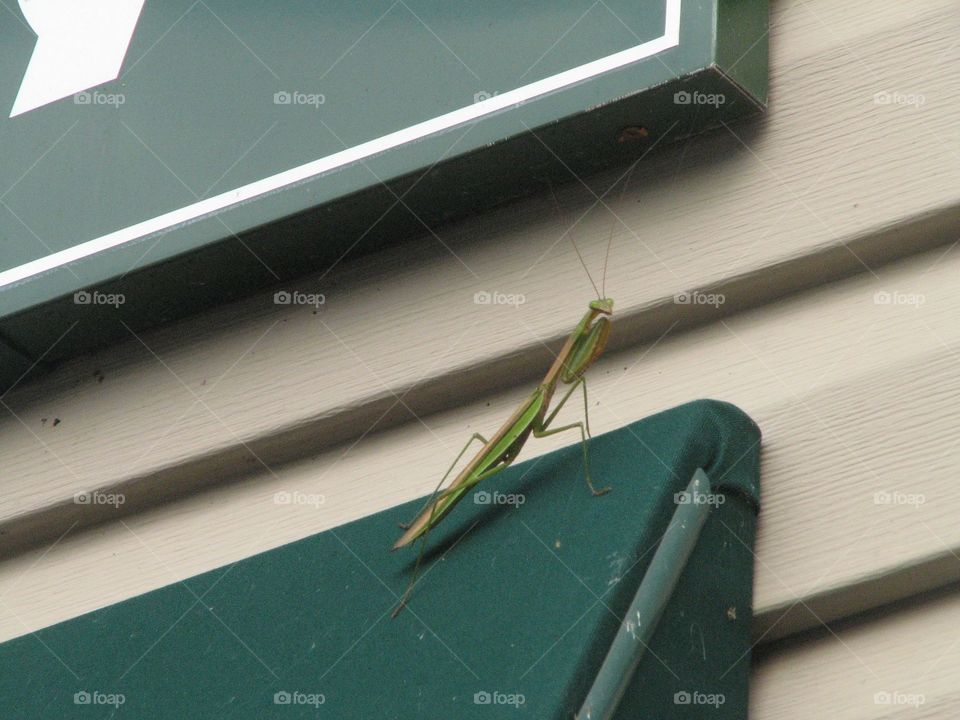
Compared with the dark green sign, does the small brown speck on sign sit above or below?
below

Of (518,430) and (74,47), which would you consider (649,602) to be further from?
(74,47)

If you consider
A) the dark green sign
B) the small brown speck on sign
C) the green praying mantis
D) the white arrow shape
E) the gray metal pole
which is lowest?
the gray metal pole

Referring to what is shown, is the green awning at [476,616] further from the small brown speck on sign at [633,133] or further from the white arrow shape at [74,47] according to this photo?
the white arrow shape at [74,47]

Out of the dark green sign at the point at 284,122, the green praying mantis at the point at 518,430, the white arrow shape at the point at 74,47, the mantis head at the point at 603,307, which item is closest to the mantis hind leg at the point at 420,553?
the green praying mantis at the point at 518,430

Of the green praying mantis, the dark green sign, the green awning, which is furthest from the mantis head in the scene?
the dark green sign

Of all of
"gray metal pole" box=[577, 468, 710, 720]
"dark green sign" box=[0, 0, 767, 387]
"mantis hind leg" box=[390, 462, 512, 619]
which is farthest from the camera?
"dark green sign" box=[0, 0, 767, 387]

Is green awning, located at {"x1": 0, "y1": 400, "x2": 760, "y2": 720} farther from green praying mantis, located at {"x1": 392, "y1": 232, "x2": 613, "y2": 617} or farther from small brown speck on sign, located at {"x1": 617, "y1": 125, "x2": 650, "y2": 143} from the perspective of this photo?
small brown speck on sign, located at {"x1": 617, "y1": 125, "x2": 650, "y2": 143}

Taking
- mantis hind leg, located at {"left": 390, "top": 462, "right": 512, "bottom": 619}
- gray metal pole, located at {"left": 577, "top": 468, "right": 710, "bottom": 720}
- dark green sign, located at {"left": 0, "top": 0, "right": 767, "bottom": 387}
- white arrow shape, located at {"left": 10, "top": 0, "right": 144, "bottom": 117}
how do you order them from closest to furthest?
gray metal pole, located at {"left": 577, "top": 468, "right": 710, "bottom": 720} < mantis hind leg, located at {"left": 390, "top": 462, "right": 512, "bottom": 619} < dark green sign, located at {"left": 0, "top": 0, "right": 767, "bottom": 387} < white arrow shape, located at {"left": 10, "top": 0, "right": 144, "bottom": 117}
